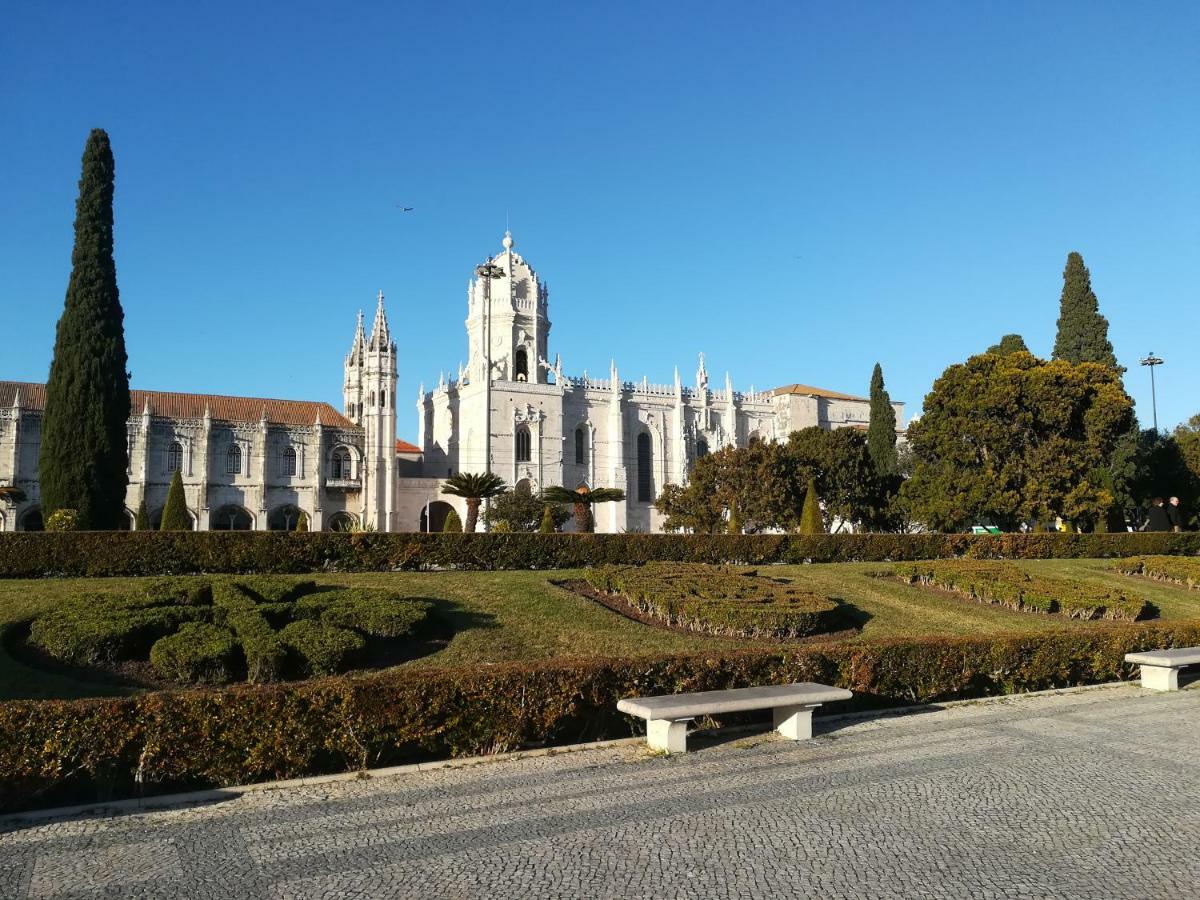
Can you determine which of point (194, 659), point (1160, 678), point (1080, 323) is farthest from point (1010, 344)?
point (194, 659)

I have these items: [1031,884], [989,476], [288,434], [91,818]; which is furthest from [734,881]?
[288,434]

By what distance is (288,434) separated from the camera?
2331 inches

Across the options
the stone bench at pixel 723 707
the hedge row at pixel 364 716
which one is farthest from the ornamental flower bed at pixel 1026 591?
the stone bench at pixel 723 707

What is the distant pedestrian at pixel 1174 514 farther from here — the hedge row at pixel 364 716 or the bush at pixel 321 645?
the bush at pixel 321 645

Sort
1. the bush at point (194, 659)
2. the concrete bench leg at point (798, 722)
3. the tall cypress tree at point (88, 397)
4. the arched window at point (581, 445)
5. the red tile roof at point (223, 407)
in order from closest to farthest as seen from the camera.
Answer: the concrete bench leg at point (798, 722) < the bush at point (194, 659) < the tall cypress tree at point (88, 397) < the red tile roof at point (223, 407) < the arched window at point (581, 445)

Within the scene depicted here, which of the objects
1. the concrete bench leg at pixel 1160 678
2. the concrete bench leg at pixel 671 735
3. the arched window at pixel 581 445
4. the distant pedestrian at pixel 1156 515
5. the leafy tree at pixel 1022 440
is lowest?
the concrete bench leg at pixel 1160 678

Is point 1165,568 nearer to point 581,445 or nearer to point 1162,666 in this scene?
point 1162,666

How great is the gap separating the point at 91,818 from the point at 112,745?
61 centimetres

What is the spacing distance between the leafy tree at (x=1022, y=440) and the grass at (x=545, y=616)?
1509cm

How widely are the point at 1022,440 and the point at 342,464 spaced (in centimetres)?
4018

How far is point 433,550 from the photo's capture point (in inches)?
868

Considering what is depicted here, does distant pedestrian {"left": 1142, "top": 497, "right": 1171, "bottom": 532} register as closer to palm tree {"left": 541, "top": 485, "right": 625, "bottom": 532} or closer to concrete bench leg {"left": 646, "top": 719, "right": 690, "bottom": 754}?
palm tree {"left": 541, "top": 485, "right": 625, "bottom": 532}

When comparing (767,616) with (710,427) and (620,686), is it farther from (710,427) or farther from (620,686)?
(710,427)

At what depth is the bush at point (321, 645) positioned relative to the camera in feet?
39.4
